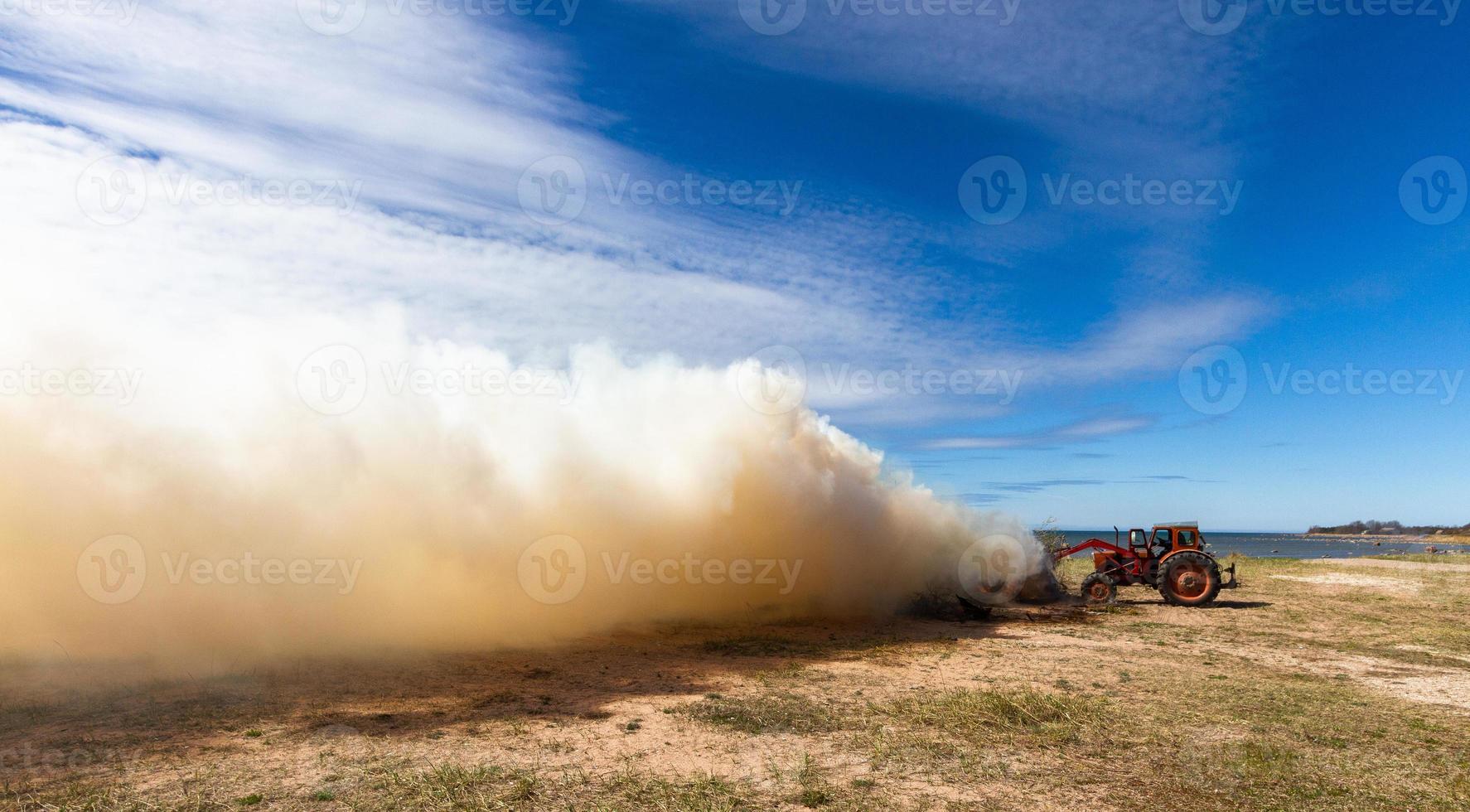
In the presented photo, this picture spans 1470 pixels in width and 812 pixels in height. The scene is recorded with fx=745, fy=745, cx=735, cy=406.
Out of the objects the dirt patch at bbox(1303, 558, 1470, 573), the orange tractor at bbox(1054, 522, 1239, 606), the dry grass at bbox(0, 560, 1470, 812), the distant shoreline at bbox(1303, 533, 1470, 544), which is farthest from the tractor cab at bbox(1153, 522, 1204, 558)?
the distant shoreline at bbox(1303, 533, 1470, 544)

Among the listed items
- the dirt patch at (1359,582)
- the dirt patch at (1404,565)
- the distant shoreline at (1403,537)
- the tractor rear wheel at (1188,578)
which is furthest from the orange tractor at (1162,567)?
the distant shoreline at (1403,537)

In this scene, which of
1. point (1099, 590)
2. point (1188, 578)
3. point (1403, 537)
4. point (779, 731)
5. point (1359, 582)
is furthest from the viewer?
point (1403, 537)

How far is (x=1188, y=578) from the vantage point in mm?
25188

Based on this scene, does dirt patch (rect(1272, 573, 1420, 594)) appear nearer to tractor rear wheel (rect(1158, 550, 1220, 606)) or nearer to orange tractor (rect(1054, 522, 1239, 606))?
orange tractor (rect(1054, 522, 1239, 606))

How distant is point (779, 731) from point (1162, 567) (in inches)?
780

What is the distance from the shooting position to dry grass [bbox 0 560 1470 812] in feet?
28.7

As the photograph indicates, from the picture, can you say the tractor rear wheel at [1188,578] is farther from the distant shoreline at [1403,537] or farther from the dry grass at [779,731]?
the distant shoreline at [1403,537]

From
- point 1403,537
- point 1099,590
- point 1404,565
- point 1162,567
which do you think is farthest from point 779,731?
point 1403,537

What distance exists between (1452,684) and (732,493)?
655 inches

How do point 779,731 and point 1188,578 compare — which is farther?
point 1188,578

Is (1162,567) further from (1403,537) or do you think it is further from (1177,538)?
(1403,537)

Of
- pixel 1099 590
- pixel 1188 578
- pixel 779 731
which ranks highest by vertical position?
pixel 1188 578

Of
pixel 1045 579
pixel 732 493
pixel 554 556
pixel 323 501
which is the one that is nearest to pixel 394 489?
pixel 323 501

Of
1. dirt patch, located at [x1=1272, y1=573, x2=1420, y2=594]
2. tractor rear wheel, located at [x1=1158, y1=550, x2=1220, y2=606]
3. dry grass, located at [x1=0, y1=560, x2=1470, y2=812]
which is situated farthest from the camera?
dirt patch, located at [x1=1272, y1=573, x2=1420, y2=594]
